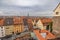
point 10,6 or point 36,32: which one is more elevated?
point 10,6

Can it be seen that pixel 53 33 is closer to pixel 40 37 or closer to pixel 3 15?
pixel 40 37

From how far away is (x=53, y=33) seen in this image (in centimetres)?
310

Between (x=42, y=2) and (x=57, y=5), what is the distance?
345 mm

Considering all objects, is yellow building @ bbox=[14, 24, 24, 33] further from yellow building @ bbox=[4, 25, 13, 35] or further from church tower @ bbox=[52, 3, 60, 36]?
church tower @ bbox=[52, 3, 60, 36]

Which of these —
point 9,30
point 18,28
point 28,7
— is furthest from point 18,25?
point 28,7

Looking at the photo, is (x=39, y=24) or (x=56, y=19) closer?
(x=56, y=19)

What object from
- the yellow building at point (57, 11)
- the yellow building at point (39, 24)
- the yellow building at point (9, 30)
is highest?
the yellow building at point (57, 11)

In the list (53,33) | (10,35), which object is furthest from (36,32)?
(10,35)

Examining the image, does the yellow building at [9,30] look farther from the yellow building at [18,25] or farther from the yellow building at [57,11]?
the yellow building at [57,11]

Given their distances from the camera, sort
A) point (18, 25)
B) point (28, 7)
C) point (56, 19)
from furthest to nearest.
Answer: point (18, 25) < point (28, 7) < point (56, 19)

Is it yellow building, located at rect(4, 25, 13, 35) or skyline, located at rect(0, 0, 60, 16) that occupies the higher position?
skyline, located at rect(0, 0, 60, 16)

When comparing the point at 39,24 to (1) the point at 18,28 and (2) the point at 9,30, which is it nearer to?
(1) the point at 18,28

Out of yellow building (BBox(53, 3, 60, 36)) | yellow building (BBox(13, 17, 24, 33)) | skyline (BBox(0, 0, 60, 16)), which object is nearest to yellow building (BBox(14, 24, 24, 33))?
yellow building (BBox(13, 17, 24, 33))

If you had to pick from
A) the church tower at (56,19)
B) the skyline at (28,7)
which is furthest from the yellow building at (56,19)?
the skyline at (28,7)
